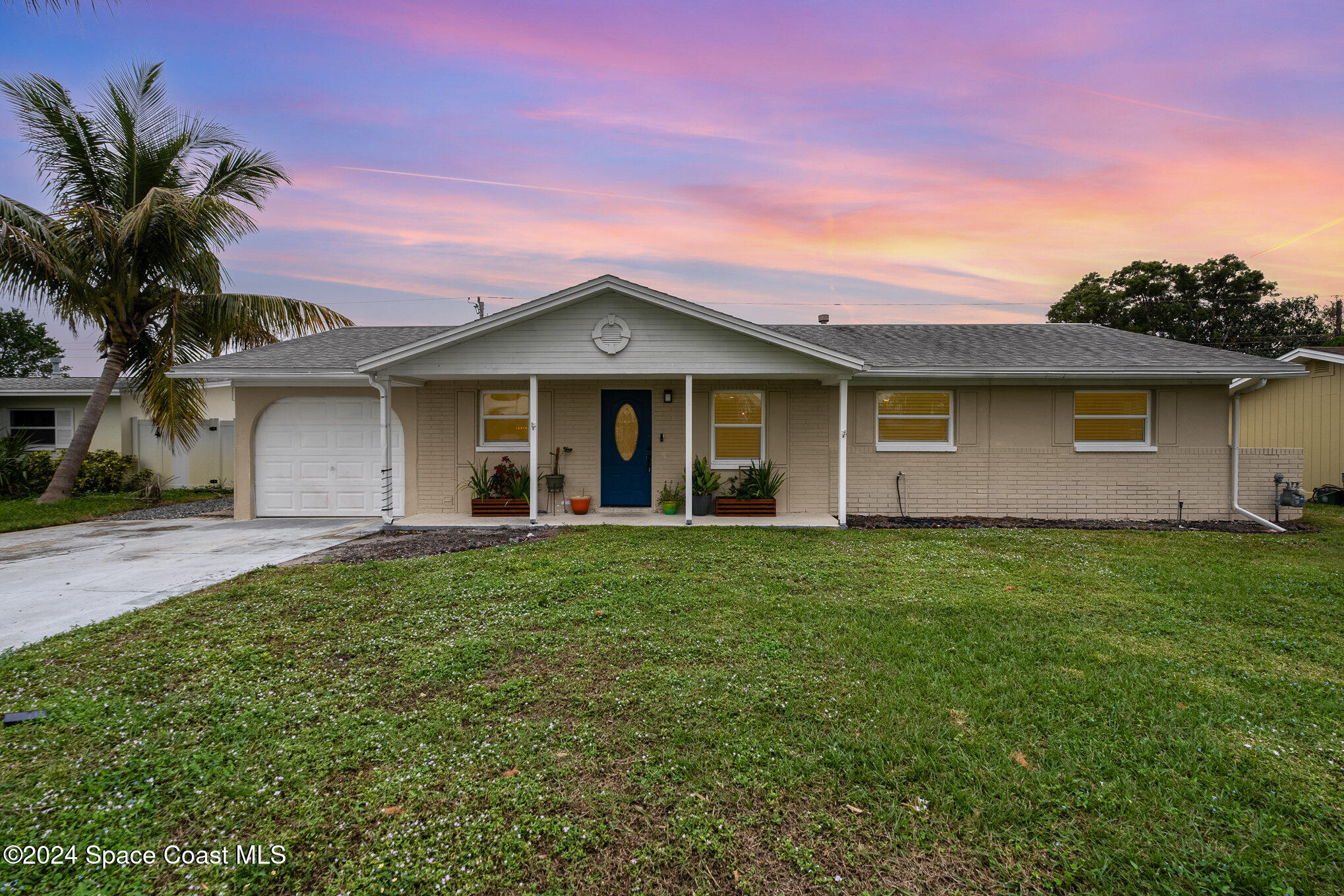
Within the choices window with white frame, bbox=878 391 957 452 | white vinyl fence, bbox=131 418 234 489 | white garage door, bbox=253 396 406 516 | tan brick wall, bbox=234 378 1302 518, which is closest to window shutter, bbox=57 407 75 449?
white vinyl fence, bbox=131 418 234 489

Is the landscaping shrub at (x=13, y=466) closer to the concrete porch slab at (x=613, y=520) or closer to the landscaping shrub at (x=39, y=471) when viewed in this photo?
the landscaping shrub at (x=39, y=471)

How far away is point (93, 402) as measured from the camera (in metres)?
13.5

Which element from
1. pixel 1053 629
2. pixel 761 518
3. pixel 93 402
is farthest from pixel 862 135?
pixel 93 402

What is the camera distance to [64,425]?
659 inches

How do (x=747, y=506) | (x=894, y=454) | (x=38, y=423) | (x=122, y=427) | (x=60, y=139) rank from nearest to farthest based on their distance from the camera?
(x=747, y=506), (x=894, y=454), (x=60, y=139), (x=122, y=427), (x=38, y=423)

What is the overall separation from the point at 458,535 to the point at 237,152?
12052 millimetres

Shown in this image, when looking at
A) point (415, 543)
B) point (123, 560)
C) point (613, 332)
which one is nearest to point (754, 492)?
point (613, 332)

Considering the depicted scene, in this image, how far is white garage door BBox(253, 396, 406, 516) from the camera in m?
11.6

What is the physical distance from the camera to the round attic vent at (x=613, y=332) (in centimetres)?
1016

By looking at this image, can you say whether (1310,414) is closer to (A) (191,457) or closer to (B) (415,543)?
(B) (415,543)

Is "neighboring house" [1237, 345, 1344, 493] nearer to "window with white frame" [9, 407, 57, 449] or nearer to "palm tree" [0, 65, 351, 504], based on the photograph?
"palm tree" [0, 65, 351, 504]

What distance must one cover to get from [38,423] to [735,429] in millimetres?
20186

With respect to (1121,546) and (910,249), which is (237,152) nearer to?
(910,249)

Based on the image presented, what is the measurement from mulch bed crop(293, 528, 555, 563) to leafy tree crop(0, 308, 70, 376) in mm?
→ 44704
